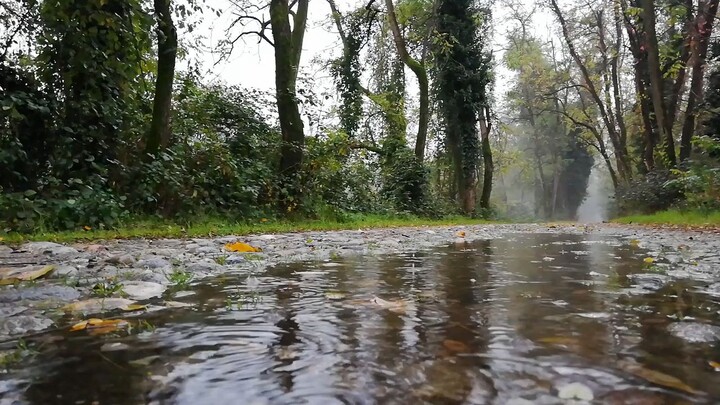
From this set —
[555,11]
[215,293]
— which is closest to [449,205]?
[555,11]

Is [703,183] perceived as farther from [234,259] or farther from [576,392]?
[576,392]

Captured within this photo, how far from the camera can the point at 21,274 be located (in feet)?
9.97

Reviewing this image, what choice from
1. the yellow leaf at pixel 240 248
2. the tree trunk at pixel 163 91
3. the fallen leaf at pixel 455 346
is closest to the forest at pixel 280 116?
the tree trunk at pixel 163 91

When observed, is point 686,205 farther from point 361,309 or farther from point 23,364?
point 23,364

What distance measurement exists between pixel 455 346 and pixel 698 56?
17991 millimetres

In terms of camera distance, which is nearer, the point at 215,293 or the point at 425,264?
the point at 215,293

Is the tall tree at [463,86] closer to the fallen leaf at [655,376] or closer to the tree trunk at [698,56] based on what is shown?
the tree trunk at [698,56]

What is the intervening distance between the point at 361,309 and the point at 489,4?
25.8 m

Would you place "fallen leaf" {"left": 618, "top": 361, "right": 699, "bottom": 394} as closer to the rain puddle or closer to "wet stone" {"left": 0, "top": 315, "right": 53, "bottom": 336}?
the rain puddle

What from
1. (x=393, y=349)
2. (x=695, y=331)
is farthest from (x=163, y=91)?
(x=695, y=331)

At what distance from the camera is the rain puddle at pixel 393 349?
1.32 m

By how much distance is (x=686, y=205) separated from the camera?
14.3 meters

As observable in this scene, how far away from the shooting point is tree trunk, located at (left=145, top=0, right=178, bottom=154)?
29.8 ft

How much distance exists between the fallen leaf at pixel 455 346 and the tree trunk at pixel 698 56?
14.0 m
